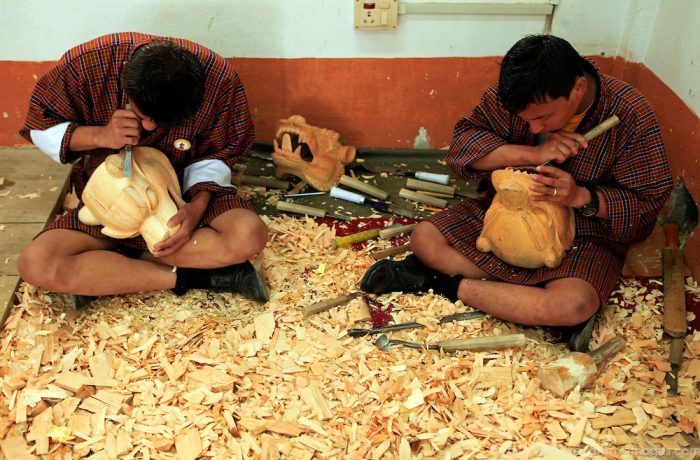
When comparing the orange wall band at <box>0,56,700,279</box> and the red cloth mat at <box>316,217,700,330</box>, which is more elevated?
Result: the orange wall band at <box>0,56,700,279</box>

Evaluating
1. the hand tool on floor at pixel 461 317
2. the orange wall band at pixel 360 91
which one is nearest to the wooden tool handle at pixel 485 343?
the hand tool on floor at pixel 461 317

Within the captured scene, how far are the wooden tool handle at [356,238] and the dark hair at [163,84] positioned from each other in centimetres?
91

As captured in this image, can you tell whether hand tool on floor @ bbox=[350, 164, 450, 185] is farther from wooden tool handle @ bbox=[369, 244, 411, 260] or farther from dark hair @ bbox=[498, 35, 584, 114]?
dark hair @ bbox=[498, 35, 584, 114]

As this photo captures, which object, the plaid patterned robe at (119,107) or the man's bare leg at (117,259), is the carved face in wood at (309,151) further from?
the man's bare leg at (117,259)

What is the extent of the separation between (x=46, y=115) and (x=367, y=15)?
1.39m

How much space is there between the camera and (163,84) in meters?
1.74

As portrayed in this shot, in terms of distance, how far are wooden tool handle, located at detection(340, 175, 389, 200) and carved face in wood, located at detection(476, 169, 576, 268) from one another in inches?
30.5

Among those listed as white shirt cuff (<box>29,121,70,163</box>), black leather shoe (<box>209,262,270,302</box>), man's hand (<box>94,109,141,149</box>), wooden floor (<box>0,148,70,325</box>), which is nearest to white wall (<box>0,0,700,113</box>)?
wooden floor (<box>0,148,70,325</box>)

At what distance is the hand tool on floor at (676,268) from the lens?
202cm

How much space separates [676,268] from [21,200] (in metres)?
2.60

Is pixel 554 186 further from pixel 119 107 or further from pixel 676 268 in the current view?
pixel 119 107

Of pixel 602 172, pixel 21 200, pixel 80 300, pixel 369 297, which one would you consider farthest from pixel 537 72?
pixel 21 200

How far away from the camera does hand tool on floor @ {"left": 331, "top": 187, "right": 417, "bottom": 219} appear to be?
2.76 meters

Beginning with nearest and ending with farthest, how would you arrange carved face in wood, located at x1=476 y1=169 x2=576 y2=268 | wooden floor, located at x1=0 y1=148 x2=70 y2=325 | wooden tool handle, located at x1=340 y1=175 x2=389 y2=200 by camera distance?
carved face in wood, located at x1=476 y1=169 x2=576 y2=268 → wooden floor, located at x1=0 y1=148 x2=70 y2=325 → wooden tool handle, located at x1=340 y1=175 x2=389 y2=200
